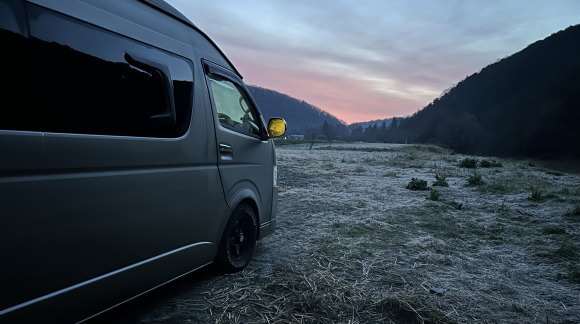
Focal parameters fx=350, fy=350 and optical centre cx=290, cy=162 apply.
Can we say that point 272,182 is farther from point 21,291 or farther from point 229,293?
point 21,291

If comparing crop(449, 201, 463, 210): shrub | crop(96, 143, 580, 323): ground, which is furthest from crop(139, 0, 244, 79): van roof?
crop(449, 201, 463, 210): shrub

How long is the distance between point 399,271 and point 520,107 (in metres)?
76.0

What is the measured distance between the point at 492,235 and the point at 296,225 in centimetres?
322

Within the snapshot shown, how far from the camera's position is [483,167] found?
17.8m

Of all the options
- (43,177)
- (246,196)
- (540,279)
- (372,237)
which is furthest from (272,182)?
(540,279)

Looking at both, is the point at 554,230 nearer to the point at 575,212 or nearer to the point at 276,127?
the point at 575,212

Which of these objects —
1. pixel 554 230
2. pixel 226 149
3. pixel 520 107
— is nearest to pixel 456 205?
pixel 554 230

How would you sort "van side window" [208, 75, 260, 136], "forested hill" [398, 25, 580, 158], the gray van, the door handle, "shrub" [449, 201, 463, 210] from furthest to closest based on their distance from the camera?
"forested hill" [398, 25, 580, 158]
"shrub" [449, 201, 463, 210]
"van side window" [208, 75, 260, 136]
the door handle
the gray van

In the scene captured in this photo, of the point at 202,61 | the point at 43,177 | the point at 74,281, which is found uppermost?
the point at 202,61

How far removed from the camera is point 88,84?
2062mm

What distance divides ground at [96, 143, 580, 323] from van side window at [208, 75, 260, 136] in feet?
5.19

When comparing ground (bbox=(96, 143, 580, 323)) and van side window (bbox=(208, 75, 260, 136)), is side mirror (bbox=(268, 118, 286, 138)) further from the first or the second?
ground (bbox=(96, 143, 580, 323))

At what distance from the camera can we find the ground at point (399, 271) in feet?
9.67

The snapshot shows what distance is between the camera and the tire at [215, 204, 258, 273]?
3500 mm
